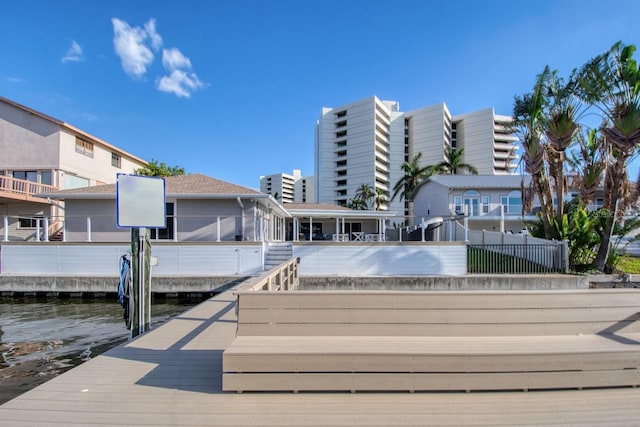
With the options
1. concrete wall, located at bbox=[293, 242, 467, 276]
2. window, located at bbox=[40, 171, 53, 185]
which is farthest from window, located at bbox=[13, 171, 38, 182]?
concrete wall, located at bbox=[293, 242, 467, 276]

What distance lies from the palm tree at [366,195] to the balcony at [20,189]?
143 feet

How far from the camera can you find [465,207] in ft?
81.6

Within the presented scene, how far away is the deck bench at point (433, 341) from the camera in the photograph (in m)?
2.90

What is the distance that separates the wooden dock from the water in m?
1.75

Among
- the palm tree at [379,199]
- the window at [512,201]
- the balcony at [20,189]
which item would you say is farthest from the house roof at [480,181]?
the balcony at [20,189]

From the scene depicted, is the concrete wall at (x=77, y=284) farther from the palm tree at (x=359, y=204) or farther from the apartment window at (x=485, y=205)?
the palm tree at (x=359, y=204)

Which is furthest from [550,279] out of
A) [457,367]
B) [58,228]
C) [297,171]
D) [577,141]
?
[297,171]

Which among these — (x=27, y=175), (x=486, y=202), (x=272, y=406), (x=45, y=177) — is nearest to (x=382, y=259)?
(x=272, y=406)

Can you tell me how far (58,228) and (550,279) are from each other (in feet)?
73.3

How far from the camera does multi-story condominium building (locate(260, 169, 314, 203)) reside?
118 metres

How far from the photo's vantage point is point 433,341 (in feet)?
10.4

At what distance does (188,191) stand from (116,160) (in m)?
15.3

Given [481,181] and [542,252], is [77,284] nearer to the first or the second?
[542,252]

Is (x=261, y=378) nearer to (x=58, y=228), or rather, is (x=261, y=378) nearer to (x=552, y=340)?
(x=552, y=340)
